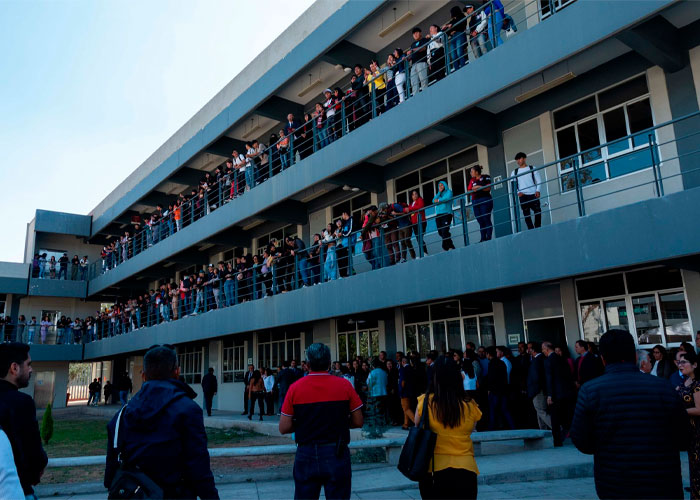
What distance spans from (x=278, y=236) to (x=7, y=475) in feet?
64.0

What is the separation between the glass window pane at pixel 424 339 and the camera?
15367 mm

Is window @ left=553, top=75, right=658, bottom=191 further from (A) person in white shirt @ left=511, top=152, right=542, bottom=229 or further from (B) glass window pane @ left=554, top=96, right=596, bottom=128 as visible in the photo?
(A) person in white shirt @ left=511, top=152, right=542, bottom=229

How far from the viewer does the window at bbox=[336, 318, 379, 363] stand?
681 inches

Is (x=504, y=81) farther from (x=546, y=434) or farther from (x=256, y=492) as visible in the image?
(x=256, y=492)

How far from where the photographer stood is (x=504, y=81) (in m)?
11.3

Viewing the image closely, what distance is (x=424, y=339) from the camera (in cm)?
1549

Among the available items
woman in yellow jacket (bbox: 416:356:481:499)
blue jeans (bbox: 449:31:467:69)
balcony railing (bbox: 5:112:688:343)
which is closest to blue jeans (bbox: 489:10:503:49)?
blue jeans (bbox: 449:31:467:69)

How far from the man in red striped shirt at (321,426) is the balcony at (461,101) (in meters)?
8.27

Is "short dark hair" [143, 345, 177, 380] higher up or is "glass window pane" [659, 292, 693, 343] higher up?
"glass window pane" [659, 292, 693, 343]

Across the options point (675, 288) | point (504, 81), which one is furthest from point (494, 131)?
point (675, 288)

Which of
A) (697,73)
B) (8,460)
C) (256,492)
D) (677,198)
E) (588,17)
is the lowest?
(256,492)

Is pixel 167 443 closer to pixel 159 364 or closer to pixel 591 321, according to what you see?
pixel 159 364

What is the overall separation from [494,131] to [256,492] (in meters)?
9.71

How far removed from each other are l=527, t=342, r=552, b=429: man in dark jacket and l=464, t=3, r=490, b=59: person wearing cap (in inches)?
251
